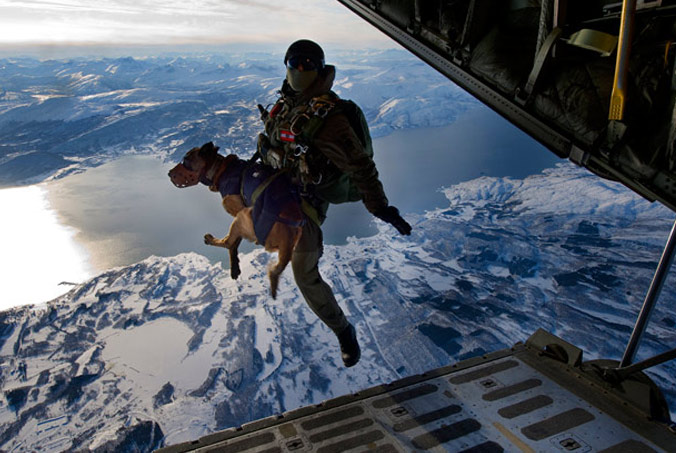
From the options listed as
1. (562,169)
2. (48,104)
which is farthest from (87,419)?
(48,104)

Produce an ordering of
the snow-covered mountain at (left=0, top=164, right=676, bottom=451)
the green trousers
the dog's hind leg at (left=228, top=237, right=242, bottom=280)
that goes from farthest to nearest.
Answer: the snow-covered mountain at (left=0, top=164, right=676, bottom=451), the dog's hind leg at (left=228, top=237, right=242, bottom=280), the green trousers

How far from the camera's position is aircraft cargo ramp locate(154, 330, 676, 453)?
14.6 feet

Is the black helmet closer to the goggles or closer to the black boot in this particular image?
the goggles

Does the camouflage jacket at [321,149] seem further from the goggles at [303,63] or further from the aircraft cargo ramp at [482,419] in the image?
the aircraft cargo ramp at [482,419]

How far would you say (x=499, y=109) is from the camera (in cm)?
341

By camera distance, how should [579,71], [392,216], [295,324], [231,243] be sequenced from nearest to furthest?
[579,71] → [392,216] → [231,243] → [295,324]

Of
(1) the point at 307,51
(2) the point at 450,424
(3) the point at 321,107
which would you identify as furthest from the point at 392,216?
(2) the point at 450,424

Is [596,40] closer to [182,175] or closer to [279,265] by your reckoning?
[279,265]

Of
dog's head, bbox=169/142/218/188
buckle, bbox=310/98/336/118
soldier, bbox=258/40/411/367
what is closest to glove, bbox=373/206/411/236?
soldier, bbox=258/40/411/367

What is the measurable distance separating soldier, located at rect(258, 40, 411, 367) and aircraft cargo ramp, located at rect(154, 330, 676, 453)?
84.3 inches

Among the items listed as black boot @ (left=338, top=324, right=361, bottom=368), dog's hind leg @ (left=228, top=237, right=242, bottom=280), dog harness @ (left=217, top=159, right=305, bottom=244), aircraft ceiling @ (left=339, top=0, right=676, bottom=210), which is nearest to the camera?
aircraft ceiling @ (left=339, top=0, right=676, bottom=210)

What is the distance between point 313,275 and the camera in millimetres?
4320

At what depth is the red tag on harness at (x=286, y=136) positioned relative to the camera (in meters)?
3.58

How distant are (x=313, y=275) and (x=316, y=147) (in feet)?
5.04
